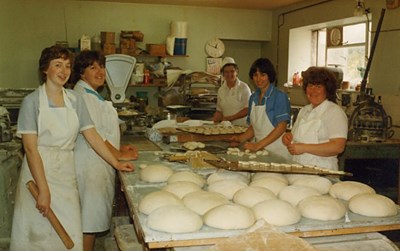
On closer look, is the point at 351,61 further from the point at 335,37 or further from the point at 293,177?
the point at 293,177

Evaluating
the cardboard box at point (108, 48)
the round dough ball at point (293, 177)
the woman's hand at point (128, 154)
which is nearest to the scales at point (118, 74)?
the cardboard box at point (108, 48)

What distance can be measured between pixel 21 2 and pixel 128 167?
4409mm

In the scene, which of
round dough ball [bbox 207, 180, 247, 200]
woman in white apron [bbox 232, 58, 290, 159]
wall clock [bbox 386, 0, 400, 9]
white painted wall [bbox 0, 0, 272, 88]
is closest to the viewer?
round dough ball [bbox 207, 180, 247, 200]

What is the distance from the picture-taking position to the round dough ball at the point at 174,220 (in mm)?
1616

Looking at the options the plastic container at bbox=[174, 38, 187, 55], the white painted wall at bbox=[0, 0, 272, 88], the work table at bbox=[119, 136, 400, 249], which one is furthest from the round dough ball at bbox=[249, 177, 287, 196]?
the white painted wall at bbox=[0, 0, 272, 88]

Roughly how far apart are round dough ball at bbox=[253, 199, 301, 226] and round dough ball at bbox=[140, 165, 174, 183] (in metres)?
0.66

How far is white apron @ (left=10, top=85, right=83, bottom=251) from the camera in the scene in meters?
2.30

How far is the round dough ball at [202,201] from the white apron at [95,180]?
0.97m

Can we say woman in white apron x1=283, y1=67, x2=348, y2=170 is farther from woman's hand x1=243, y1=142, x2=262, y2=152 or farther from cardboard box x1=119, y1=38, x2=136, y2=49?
cardboard box x1=119, y1=38, x2=136, y2=49

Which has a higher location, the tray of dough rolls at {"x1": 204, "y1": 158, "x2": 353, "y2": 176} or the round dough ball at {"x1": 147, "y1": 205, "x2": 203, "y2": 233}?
the tray of dough rolls at {"x1": 204, "y1": 158, "x2": 353, "y2": 176}

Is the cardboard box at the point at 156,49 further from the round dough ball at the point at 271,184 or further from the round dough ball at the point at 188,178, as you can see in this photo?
the round dough ball at the point at 271,184

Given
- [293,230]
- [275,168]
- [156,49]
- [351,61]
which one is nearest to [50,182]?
[275,168]

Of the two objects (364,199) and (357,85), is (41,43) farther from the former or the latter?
(364,199)

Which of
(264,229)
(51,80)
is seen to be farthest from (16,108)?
(264,229)
